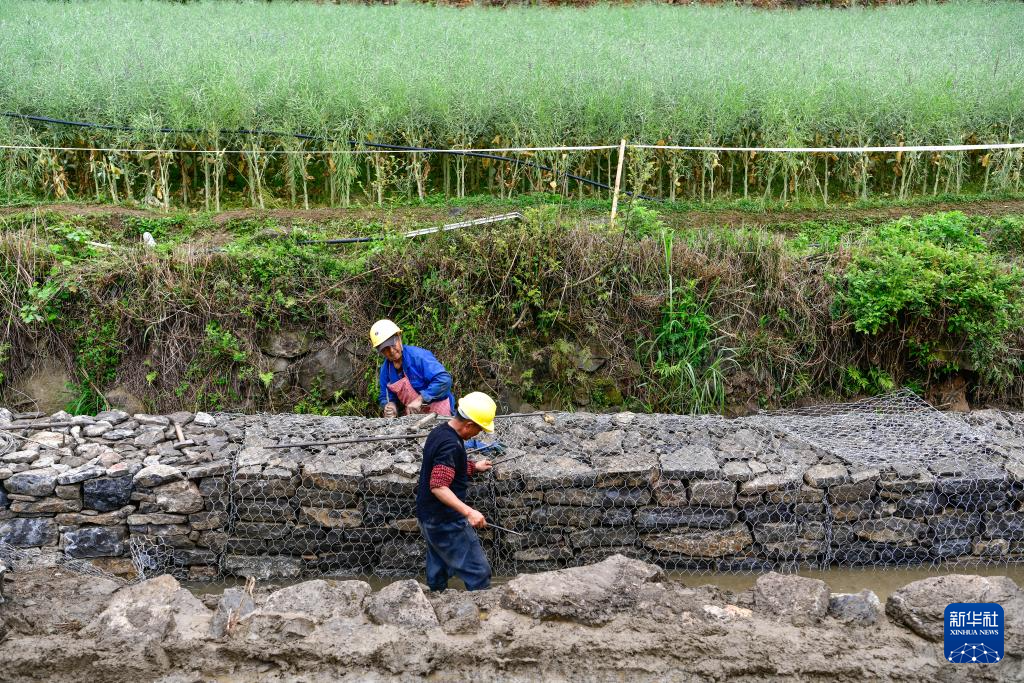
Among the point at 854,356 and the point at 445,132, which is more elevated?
the point at 445,132

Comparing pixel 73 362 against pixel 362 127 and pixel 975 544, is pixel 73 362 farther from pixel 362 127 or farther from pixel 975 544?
pixel 975 544

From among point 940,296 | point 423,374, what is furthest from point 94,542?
point 940,296

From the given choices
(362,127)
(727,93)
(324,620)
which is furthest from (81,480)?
(727,93)

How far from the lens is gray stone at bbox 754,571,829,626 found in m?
4.51

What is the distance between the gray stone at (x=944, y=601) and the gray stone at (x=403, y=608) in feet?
7.56

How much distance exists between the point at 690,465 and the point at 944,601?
2.13 m

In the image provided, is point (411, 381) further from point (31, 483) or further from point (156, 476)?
point (31, 483)

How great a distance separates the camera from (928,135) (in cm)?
1127

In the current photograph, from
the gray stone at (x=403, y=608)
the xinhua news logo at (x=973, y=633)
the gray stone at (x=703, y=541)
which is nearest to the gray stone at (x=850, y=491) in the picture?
the gray stone at (x=703, y=541)

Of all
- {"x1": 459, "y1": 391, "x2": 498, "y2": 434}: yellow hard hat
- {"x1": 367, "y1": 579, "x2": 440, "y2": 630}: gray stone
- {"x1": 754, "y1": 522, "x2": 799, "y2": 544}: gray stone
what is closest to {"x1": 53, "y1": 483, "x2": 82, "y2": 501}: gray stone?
{"x1": 367, "y1": 579, "x2": 440, "y2": 630}: gray stone

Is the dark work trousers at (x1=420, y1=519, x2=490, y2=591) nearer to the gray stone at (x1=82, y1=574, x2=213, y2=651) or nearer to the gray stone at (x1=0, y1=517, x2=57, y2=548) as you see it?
the gray stone at (x1=82, y1=574, x2=213, y2=651)

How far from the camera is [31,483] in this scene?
610 centimetres

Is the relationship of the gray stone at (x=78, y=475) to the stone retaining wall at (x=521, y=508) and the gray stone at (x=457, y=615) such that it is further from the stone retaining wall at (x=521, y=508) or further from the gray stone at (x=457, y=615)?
the gray stone at (x=457, y=615)

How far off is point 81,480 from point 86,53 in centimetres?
898
